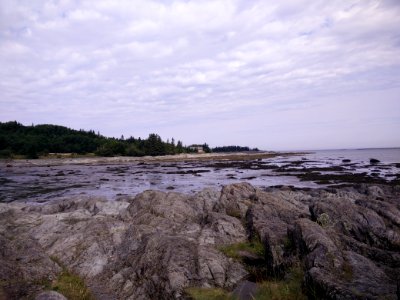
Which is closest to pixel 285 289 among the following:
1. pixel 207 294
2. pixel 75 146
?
pixel 207 294

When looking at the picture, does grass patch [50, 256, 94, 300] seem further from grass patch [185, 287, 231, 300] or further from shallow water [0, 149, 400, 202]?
shallow water [0, 149, 400, 202]

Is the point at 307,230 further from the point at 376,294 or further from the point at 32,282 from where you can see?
the point at 32,282

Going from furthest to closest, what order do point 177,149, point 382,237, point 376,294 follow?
A: point 177,149
point 382,237
point 376,294

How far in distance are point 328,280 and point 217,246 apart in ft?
16.2

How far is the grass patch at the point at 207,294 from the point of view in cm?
752

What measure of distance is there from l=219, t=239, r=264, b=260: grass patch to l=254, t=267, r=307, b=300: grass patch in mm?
2030

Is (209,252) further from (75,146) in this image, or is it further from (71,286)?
(75,146)

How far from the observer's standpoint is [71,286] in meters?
8.52

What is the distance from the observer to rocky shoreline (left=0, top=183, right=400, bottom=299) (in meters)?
7.27

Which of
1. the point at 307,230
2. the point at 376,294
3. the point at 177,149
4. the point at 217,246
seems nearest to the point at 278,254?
the point at 307,230

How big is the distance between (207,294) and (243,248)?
3.19 meters

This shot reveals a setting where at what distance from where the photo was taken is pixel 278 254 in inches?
362

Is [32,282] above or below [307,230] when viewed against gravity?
below

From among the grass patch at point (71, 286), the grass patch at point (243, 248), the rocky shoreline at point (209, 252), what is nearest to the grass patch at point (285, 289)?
the rocky shoreline at point (209, 252)
